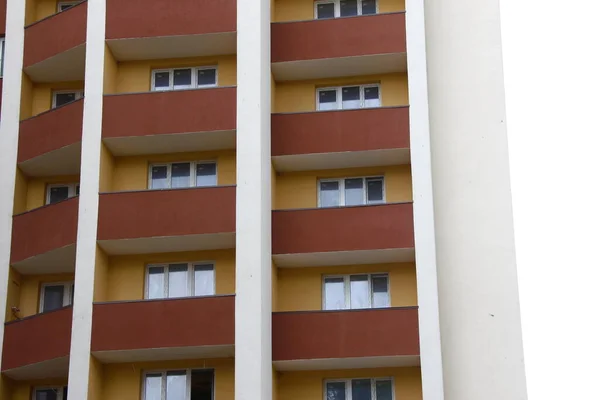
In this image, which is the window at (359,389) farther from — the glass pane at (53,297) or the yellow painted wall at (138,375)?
the glass pane at (53,297)

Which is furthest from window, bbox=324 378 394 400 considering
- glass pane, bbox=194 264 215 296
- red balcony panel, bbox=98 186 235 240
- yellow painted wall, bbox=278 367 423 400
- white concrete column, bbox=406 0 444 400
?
red balcony panel, bbox=98 186 235 240

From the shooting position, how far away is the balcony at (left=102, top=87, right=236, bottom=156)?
3719 cm

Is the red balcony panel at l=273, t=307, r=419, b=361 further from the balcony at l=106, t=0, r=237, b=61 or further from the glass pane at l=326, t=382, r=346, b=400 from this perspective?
the balcony at l=106, t=0, r=237, b=61

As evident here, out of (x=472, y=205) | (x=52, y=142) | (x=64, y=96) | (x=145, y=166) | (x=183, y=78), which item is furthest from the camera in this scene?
(x=472, y=205)

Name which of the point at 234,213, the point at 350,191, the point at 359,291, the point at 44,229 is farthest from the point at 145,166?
the point at 359,291

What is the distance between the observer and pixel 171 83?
39.4m

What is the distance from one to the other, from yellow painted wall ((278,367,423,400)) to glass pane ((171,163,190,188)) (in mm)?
6586

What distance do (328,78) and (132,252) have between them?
810 cm

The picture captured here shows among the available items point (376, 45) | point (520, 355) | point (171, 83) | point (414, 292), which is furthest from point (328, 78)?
point (520, 355)

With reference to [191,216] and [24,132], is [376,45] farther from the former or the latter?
[24,132]

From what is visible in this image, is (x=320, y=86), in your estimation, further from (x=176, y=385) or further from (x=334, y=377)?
(x=176, y=385)

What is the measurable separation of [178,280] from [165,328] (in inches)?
102

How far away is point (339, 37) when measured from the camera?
38.7 m

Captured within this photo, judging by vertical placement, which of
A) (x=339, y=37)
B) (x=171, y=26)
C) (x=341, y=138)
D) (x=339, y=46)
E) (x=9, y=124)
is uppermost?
(x=171, y=26)
